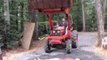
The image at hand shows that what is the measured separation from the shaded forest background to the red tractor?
7.73 ft

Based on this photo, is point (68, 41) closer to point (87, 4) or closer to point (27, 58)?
point (27, 58)

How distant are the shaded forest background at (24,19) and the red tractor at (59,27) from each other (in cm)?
236

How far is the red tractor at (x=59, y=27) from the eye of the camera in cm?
1112

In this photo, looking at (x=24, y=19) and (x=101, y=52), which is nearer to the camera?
(x=101, y=52)

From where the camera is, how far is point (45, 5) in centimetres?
1122

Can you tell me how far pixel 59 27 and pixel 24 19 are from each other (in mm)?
6796

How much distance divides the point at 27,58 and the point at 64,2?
9.22ft

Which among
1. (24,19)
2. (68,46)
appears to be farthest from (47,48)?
(24,19)

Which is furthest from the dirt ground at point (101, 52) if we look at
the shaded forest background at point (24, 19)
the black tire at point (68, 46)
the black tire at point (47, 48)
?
the shaded forest background at point (24, 19)

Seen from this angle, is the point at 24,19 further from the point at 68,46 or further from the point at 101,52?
the point at 101,52

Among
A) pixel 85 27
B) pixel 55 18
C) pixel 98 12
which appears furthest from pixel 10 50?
pixel 85 27

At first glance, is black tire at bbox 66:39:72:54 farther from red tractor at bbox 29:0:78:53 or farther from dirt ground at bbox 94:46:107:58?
dirt ground at bbox 94:46:107:58

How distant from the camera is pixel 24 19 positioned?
18.6m

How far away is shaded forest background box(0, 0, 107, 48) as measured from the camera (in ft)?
43.5
